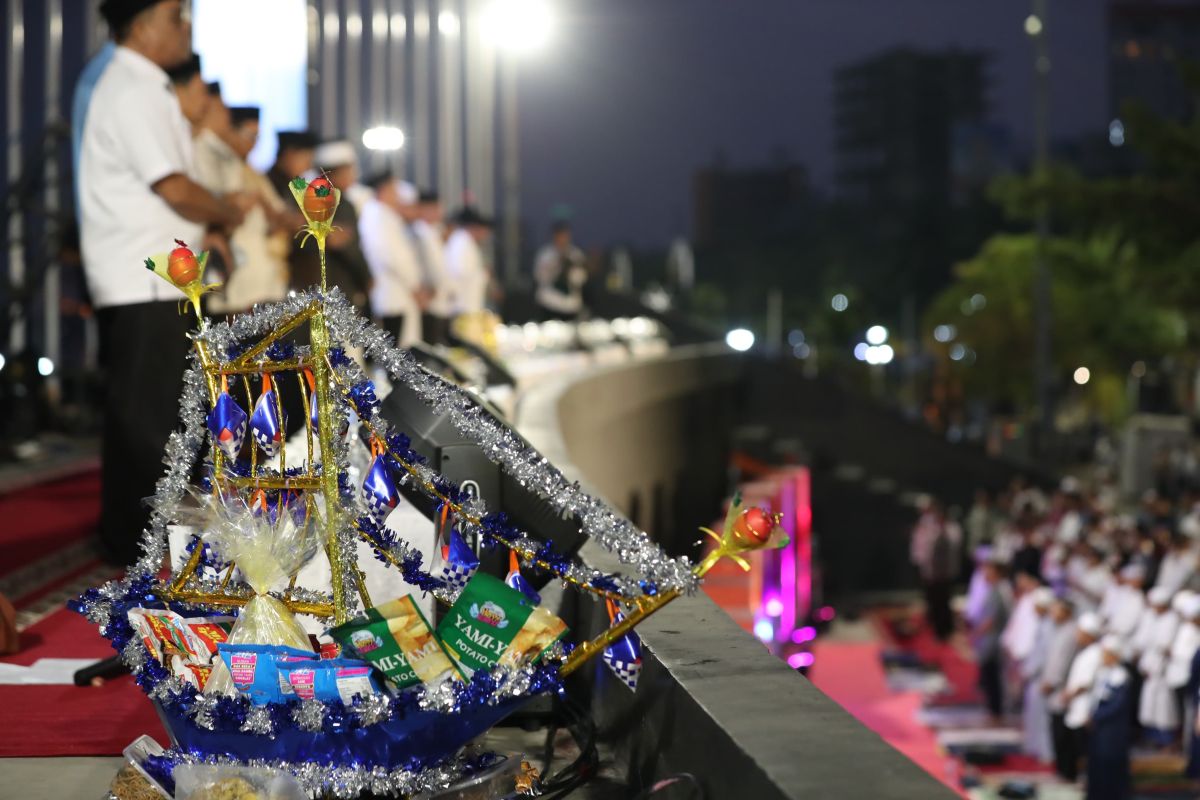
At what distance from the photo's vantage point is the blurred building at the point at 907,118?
173000 mm

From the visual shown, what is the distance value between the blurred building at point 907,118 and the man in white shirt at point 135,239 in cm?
16629

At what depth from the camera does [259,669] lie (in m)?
3.63

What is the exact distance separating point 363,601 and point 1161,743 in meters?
15.6

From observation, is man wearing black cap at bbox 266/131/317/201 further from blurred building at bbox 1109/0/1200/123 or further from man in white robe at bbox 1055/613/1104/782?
blurred building at bbox 1109/0/1200/123

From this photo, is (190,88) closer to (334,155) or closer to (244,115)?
(244,115)

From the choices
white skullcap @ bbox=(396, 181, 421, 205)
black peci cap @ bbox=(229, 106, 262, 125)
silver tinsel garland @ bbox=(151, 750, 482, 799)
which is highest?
black peci cap @ bbox=(229, 106, 262, 125)

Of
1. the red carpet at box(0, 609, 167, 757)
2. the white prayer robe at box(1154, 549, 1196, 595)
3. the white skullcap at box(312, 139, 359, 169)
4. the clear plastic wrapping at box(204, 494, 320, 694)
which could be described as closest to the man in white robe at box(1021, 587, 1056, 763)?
the white prayer robe at box(1154, 549, 1196, 595)

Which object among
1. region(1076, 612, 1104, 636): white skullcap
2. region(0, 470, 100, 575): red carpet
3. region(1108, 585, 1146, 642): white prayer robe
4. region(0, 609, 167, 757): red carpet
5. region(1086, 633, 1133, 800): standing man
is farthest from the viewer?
region(1108, 585, 1146, 642): white prayer robe

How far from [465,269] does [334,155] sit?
17.3 feet

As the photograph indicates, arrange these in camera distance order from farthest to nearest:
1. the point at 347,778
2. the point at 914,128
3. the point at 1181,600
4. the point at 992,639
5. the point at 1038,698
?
1. the point at 914,128
2. the point at 992,639
3. the point at 1038,698
4. the point at 1181,600
5. the point at 347,778

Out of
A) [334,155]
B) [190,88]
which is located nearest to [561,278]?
[334,155]

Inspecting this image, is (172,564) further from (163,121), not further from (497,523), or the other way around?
(163,121)

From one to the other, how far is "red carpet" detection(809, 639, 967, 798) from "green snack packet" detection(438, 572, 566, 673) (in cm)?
1340

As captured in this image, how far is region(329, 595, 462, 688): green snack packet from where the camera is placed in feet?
11.7
